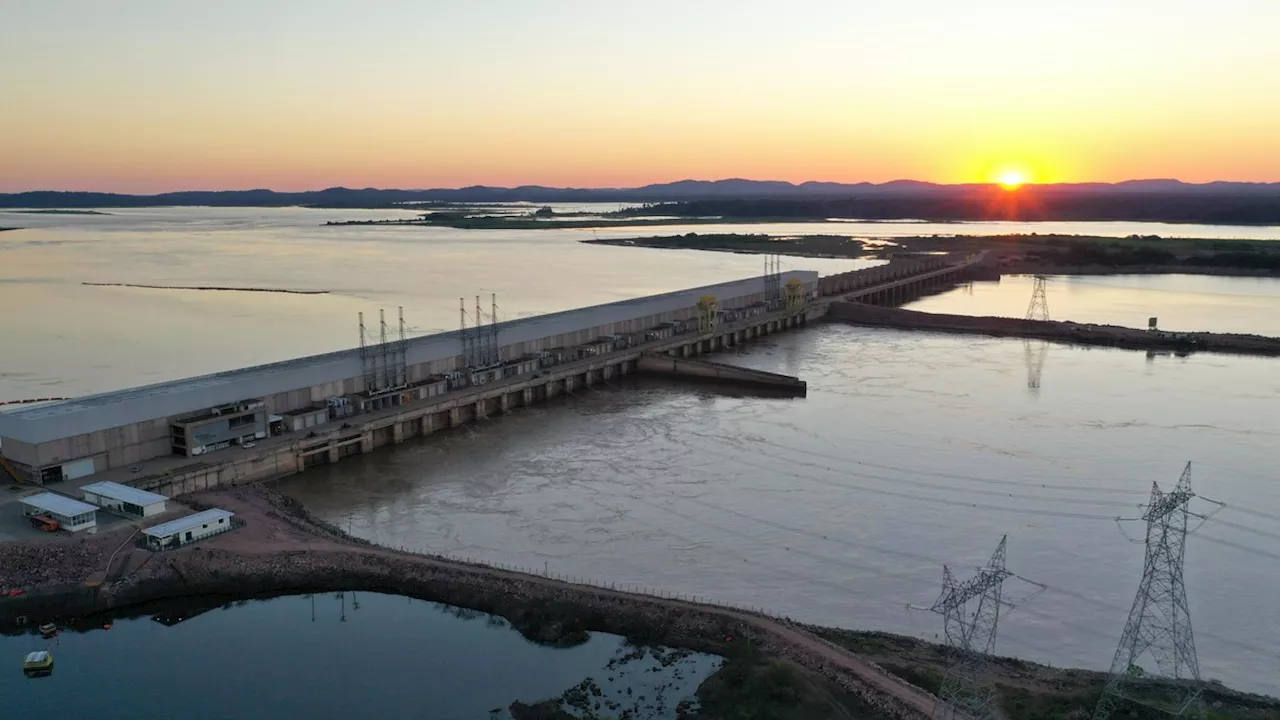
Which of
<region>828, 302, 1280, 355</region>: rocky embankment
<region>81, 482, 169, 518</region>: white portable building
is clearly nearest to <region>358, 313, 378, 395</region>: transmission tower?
<region>81, 482, 169, 518</region>: white portable building

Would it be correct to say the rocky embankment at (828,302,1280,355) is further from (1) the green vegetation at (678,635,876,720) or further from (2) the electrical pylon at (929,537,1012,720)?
(1) the green vegetation at (678,635,876,720)

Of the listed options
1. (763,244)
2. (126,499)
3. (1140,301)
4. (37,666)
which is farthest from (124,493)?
(763,244)

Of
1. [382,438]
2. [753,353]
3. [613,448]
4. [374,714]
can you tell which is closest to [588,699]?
[374,714]

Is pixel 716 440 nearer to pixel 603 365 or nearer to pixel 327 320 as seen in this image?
pixel 603 365

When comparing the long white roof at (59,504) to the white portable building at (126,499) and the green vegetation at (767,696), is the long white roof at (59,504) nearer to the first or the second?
the white portable building at (126,499)

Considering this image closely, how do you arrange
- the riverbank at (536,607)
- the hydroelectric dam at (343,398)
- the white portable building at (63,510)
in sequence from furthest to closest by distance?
the hydroelectric dam at (343,398) < the white portable building at (63,510) < the riverbank at (536,607)

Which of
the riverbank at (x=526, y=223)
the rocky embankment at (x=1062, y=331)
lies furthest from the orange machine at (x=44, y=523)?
the riverbank at (x=526, y=223)

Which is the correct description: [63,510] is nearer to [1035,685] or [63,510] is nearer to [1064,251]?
[1035,685]
